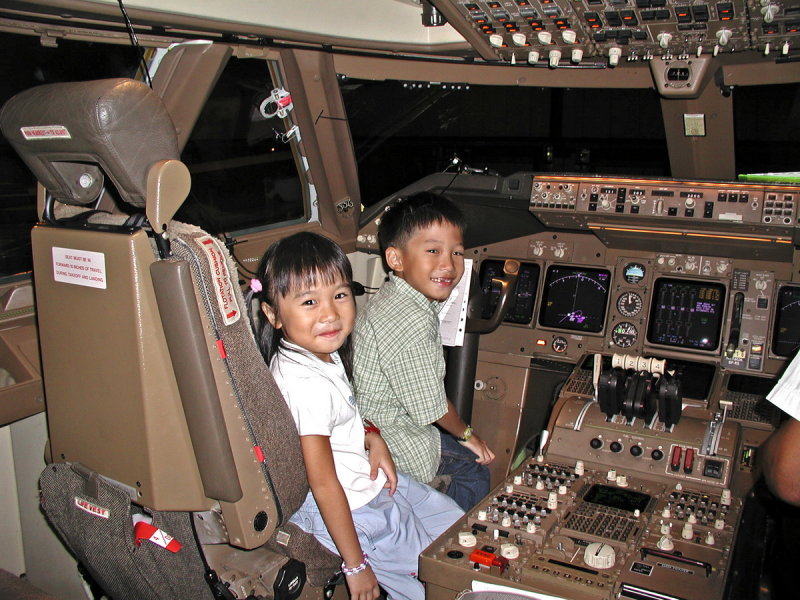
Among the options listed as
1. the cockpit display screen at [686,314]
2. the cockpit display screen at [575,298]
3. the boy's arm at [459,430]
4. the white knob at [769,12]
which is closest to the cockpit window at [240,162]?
the cockpit display screen at [575,298]

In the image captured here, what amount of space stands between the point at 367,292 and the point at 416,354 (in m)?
1.29

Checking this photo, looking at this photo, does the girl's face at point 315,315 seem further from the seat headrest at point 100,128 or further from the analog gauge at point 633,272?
the analog gauge at point 633,272

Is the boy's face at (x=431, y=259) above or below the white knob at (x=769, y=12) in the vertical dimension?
below

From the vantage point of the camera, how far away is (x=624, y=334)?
2.67 m

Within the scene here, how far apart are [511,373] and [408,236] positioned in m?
1.03

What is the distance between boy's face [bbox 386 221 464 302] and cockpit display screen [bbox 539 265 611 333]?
2.79 ft

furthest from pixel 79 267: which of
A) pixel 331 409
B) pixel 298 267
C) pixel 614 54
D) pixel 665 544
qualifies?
pixel 614 54

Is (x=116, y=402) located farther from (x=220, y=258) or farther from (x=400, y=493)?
(x=400, y=493)

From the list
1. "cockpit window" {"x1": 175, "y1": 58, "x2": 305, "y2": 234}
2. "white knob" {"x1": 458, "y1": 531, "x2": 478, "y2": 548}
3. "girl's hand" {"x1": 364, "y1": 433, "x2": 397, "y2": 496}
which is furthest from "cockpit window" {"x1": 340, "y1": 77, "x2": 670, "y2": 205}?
"white knob" {"x1": 458, "y1": 531, "x2": 478, "y2": 548}

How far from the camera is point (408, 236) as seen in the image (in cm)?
210

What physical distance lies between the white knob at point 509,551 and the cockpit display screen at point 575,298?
1334mm

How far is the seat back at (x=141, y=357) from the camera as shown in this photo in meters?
1.20

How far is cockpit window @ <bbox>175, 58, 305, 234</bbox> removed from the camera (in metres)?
2.70

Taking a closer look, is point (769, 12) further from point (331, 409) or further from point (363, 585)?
point (363, 585)
